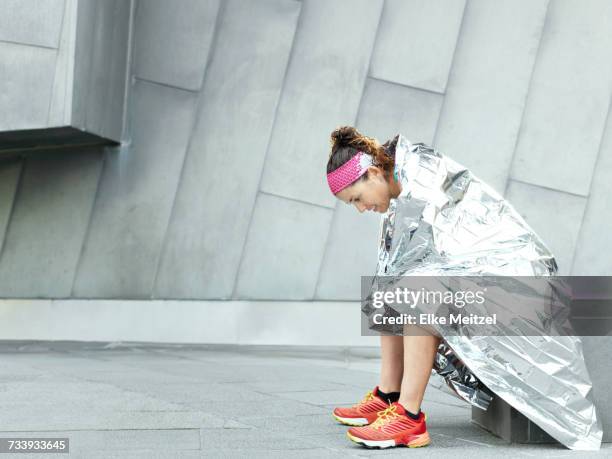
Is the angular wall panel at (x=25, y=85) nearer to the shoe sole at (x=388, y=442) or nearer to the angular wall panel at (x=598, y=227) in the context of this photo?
the angular wall panel at (x=598, y=227)

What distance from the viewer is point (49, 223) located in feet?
30.7

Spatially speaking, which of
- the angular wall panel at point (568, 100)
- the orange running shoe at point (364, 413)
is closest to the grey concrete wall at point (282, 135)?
the angular wall panel at point (568, 100)

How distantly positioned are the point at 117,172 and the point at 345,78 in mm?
2597

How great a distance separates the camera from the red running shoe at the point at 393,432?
3.08 metres

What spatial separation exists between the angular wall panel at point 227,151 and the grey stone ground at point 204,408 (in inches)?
76.3

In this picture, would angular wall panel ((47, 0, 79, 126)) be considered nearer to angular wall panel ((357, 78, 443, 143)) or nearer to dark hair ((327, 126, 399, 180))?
angular wall panel ((357, 78, 443, 143))

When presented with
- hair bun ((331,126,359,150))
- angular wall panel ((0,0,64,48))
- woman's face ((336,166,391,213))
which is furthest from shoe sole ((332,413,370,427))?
angular wall panel ((0,0,64,48))

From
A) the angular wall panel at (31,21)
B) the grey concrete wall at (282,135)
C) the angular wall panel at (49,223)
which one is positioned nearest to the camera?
the angular wall panel at (31,21)

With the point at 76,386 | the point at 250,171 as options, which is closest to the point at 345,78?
the point at 250,171

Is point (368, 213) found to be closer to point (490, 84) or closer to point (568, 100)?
point (490, 84)

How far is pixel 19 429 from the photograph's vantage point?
333cm

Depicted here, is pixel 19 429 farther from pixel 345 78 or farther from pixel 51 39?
pixel 345 78

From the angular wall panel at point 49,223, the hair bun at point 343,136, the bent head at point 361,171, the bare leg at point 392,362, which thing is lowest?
the angular wall panel at point 49,223

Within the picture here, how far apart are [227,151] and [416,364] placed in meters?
6.08
